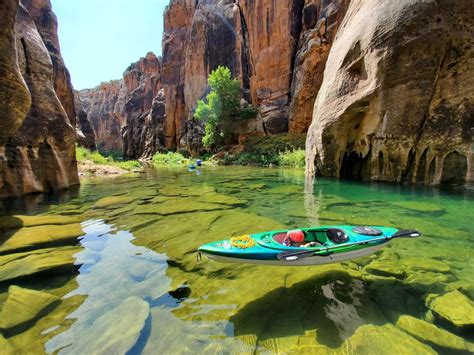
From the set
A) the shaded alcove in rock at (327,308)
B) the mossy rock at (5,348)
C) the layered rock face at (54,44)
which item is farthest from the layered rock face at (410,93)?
the layered rock face at (54,44)

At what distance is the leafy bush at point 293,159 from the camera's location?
76.1 feet

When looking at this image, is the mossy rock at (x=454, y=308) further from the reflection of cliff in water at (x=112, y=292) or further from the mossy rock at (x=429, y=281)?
the reflection of cliff in water at (x=112, y=292)

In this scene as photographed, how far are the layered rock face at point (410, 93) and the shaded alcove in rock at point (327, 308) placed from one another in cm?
892

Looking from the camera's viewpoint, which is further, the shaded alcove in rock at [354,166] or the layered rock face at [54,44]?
the layered rock face at [54,44]

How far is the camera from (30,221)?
7152mm

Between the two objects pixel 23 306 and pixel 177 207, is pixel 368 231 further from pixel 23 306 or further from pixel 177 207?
pixel 177 207

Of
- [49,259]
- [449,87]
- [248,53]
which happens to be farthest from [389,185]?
[248,53]

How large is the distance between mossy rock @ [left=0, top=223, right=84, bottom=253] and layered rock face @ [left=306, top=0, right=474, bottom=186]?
40.0ft

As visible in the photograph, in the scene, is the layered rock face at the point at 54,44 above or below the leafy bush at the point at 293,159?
above

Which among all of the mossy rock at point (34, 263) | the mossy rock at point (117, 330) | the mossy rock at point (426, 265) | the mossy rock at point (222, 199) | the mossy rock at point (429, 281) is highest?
the mossy rock at point (222, 199)

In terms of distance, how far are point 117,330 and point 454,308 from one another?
4.01 meters

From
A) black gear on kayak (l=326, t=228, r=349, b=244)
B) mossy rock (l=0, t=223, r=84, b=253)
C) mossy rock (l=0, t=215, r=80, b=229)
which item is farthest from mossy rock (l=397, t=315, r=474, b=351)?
mossy rock (l=0, t=215, r=80, b=229)

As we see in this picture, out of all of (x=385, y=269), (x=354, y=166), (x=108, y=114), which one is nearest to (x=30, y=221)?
(x=385, y=269)

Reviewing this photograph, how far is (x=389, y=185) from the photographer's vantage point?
1156cm
